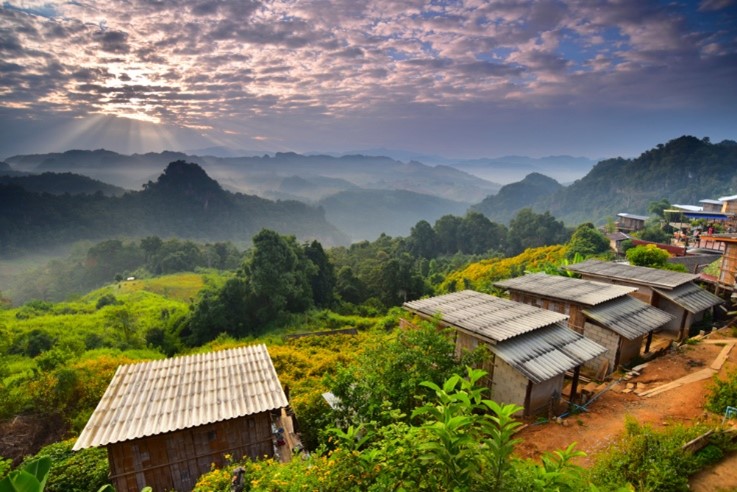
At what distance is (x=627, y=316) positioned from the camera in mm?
15219

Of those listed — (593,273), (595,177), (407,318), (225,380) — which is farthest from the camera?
(595,177)

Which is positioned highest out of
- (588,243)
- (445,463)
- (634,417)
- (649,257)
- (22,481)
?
(22,481)

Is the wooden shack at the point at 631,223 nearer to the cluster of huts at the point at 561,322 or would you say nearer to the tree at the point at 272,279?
the cluster of huts at the point at 561,322

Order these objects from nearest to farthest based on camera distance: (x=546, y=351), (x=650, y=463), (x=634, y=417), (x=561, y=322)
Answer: (x=650, y=463), (x=634, y=417), (x=546, y=351), (x=561, y=322)

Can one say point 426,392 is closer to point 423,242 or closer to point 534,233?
point 423,242

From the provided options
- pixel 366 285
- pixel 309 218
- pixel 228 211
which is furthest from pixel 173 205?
pixel 366 285

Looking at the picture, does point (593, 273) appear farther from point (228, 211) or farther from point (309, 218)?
point (309, 218)

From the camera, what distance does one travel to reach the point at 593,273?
20062mm

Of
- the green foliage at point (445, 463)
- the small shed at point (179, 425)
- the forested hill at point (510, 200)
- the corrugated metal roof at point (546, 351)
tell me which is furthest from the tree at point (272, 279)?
the forested hill at point (510, 200)

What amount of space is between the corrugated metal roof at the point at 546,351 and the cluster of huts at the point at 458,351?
39 millimetres

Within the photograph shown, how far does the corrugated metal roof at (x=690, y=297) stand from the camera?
56.2 ft

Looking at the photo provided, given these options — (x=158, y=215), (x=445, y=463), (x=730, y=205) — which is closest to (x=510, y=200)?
(x=730, y=205)

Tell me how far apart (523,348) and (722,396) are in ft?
18.0

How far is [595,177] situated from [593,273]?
147 meters
